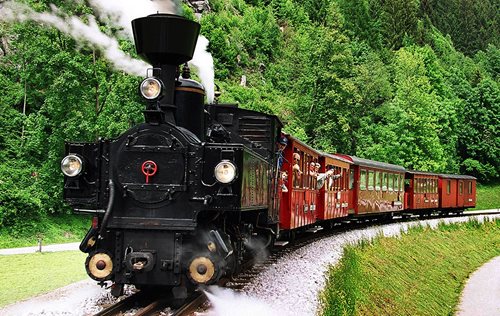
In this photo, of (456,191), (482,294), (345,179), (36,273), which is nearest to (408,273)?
(482,294)

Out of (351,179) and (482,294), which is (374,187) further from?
(482,294)

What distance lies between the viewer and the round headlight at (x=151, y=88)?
27.3 feet

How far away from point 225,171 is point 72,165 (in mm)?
2136

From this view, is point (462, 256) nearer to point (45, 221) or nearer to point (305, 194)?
point (305, 194)

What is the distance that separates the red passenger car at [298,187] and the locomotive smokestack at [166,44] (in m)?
5.30

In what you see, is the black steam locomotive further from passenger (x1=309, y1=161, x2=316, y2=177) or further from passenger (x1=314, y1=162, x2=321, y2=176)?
passenger (x1=314, y1=162, x2=321, y2=176)

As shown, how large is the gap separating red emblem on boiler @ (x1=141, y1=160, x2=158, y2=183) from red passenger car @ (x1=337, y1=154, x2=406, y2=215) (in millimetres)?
15882

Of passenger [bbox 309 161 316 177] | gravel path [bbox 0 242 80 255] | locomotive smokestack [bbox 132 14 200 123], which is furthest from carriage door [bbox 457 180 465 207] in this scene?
locomotive smokestack [bbox 132 14 200 123]

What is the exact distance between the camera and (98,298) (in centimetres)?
915

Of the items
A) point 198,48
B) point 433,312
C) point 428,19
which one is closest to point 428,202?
point 433,312

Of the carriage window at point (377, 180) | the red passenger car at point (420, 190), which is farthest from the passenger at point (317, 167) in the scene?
the red passenger car at point (420, 190)

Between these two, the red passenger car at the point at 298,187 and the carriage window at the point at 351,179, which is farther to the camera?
the carriage window at the point at 351,179

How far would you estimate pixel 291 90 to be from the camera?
47375 mm

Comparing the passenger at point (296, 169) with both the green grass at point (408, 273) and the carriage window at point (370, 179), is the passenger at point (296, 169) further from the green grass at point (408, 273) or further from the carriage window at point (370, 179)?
the carriage window at point (370, 179)
